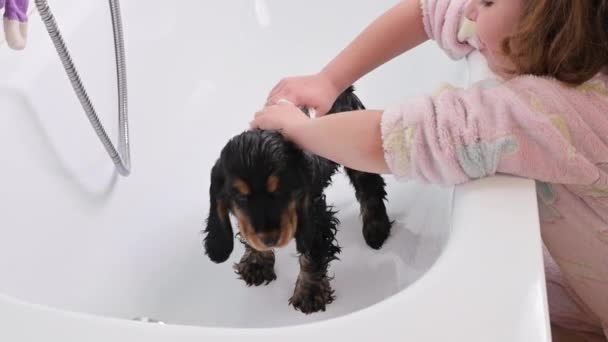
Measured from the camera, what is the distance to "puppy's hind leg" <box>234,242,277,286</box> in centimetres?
116

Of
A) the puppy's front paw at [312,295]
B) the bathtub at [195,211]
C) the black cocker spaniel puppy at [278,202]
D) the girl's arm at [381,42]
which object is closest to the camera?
the bathtub at [195,211]

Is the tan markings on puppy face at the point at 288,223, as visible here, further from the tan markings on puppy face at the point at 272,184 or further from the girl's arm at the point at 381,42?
the girl's arm at the point at 381,42

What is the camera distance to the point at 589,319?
3.13 ft

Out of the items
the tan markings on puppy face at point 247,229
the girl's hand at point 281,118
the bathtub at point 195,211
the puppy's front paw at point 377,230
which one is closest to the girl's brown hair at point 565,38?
the bathtub at point 195,211

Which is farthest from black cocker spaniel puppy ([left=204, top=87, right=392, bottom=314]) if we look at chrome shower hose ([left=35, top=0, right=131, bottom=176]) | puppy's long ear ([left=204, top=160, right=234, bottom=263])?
chrome shower hose ([left=35, top=0, right=131, bottom=176])

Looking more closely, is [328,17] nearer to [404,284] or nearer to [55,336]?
[404,284]

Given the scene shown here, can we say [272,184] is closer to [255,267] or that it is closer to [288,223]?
[288,223]

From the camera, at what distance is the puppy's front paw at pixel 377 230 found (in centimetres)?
118

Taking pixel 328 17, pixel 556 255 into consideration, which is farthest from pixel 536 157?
pixel 328 17

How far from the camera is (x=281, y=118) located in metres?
0.86

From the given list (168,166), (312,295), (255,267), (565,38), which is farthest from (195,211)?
(565,38)

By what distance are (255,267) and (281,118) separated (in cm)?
39

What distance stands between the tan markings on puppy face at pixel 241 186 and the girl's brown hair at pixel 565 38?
0.37 m

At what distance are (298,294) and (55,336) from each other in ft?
1.99
